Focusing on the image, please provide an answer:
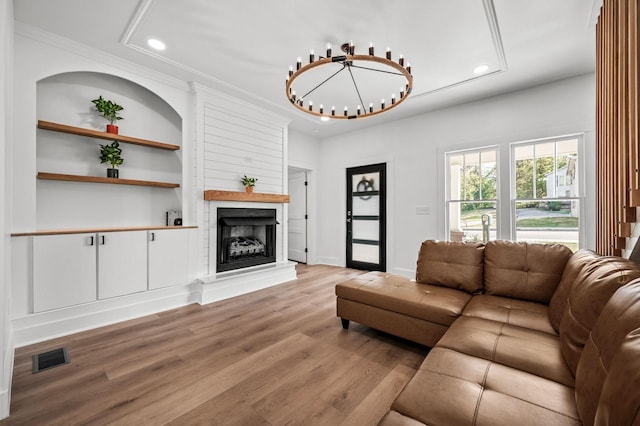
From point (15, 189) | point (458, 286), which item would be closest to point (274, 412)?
point (458, 286)

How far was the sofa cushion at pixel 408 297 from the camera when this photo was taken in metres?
2.13

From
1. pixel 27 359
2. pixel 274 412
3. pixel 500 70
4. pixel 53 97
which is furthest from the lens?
pixel 500 70

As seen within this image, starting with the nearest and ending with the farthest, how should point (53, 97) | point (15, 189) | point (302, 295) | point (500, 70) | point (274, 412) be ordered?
point (274, 412) < point (15, 189) < point (53, 97) < point (500, 70) < point (302, 295)

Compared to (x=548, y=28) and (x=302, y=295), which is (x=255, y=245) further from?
(x=548, y=28)

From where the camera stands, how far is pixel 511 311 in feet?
6.48

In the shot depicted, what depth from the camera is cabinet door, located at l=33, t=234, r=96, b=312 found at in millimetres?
2547

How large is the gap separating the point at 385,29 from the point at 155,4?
2083mm

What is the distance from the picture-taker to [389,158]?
5180 millimetres

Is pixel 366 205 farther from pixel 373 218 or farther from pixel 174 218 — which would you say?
pixel 174 218

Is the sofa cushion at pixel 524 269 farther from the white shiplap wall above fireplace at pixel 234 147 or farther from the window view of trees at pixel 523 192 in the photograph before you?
the white shiplap wall above fireplace at pixel 234 147

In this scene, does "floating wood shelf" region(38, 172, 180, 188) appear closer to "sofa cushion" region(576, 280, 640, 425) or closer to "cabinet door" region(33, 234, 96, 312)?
"cabinet door" region(33, 234, 96, 312)

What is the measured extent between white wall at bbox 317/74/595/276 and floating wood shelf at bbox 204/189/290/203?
1720mm

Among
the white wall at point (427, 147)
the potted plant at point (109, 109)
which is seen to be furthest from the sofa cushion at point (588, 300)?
the potted plant at point (109, 109)

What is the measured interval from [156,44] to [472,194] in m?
4.69
